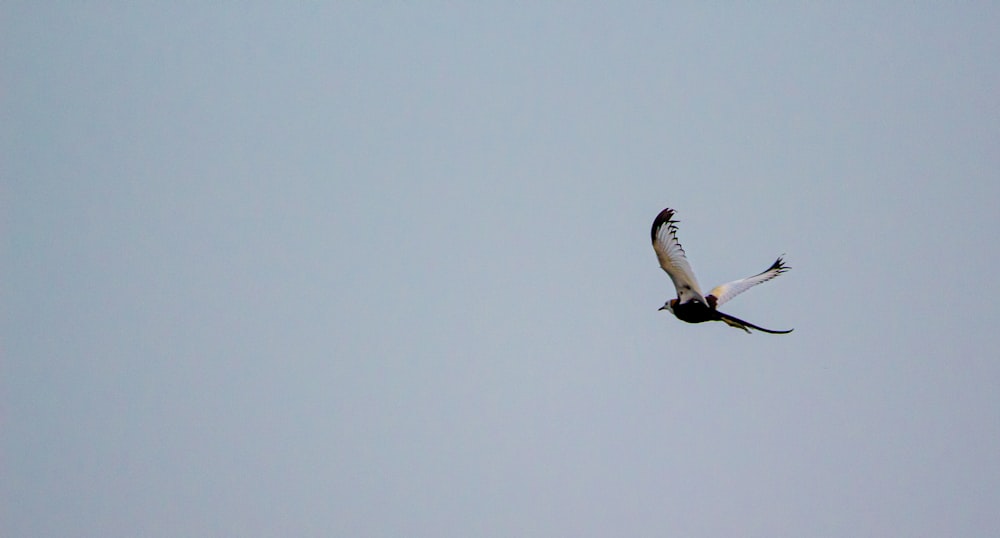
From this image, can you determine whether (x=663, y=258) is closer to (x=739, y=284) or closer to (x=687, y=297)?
(x=687, y=297)

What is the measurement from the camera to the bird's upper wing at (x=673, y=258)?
98.9 feet

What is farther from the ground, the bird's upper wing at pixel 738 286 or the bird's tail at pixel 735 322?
the bird's upper wing at pixel 738 286

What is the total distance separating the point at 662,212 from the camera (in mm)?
30062

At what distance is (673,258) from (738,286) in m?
4.16

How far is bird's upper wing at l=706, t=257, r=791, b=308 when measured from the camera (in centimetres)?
3278

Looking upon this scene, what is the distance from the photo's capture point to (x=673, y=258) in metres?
30.4

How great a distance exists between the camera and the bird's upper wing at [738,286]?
32.8 metres

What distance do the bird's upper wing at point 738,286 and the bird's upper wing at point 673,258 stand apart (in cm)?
133

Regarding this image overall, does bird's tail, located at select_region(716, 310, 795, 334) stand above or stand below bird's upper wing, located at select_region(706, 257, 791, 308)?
below

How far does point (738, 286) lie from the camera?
3384 centimetres

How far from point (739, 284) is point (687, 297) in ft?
12.4

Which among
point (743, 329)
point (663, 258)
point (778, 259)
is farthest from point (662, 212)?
point (778, 259)

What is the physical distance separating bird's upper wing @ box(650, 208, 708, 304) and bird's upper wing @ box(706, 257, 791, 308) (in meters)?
1.33

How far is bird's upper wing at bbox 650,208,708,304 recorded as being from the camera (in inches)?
1187
